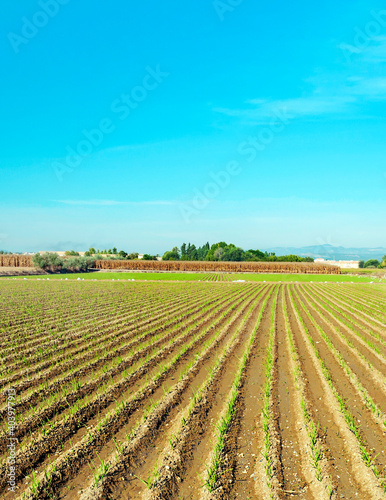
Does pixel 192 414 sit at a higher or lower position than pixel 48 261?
lower

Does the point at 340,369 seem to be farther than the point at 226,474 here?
Yes

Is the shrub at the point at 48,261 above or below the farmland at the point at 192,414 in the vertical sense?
above

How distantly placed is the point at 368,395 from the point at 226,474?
13.4 ft

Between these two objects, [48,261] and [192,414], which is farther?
[48,261]

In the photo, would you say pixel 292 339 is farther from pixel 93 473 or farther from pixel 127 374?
pixel 93 473

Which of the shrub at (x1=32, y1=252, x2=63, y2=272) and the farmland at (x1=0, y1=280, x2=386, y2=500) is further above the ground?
the shrub at (x1=32, y1=252, x2=63, y2=272)

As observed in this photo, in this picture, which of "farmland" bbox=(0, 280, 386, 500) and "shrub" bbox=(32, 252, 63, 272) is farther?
"shrub" bbox=(32, 252, 63, 272)

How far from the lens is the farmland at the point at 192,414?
409 cm

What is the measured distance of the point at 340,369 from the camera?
8219mm

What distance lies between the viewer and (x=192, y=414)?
5.79m

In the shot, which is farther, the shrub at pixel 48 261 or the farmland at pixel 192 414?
the shrub at pixel 48 261

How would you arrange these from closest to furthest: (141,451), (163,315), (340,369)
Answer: (141,451)
(340,369)
(163,315)

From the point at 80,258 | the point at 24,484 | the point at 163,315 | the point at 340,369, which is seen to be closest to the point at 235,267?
the point at 80,258

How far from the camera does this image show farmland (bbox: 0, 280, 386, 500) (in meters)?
4.09
